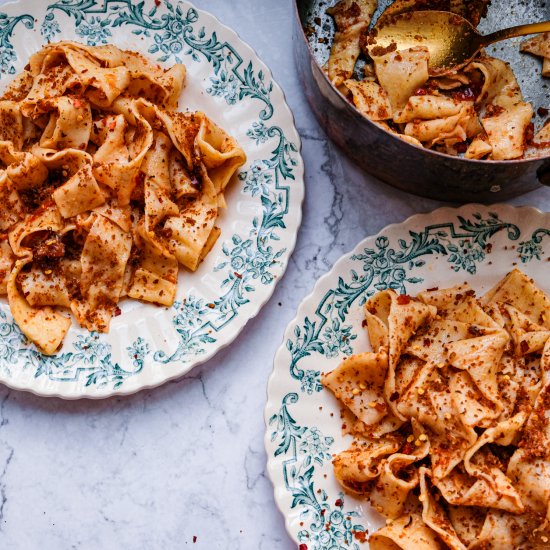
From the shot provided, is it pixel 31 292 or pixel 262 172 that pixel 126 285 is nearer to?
pixel 31 292

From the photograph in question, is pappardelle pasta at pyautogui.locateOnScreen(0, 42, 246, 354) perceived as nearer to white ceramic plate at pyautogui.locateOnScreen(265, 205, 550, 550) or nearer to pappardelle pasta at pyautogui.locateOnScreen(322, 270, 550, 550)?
white ceramic plate at pyautogui.locateOnScreen(265, 205, 550, 550)

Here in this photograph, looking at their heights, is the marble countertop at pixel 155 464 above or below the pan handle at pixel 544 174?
below

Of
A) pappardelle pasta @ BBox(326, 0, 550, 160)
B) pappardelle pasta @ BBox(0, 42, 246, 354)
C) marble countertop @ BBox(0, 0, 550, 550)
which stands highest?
pappardelle pasta @ BBox(326, 0, 550, 160)

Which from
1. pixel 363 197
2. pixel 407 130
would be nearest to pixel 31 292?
pixel 363 197

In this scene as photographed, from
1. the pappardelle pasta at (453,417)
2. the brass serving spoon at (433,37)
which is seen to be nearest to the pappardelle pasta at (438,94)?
the brass serving spoon at (433,37)

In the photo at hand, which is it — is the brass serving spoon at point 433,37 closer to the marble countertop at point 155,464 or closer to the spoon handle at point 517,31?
the spoon handle at point 517,31

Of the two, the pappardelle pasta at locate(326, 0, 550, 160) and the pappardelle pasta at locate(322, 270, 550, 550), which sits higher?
the pappardelle pasta at locate(326, 0, 550, 160)

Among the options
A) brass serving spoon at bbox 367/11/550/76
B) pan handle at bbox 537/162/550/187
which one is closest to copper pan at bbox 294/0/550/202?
pan handle at bbox 537/162/550/187
